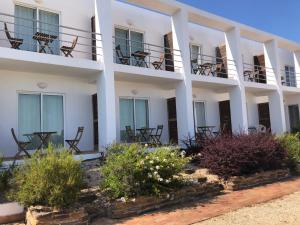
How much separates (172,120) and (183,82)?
1.96 m

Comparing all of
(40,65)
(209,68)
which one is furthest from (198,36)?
(40,65)

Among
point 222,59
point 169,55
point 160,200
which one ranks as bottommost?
point 160,200

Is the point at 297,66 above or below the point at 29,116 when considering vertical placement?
above

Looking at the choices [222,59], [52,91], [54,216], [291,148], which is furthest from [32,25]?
[291,148]

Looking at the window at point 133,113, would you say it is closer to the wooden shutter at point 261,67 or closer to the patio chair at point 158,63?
the patio chair at point 158,63

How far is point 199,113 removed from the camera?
17.0 metres

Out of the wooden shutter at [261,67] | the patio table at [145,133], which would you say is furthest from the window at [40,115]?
the wooden shutter at [261,67]

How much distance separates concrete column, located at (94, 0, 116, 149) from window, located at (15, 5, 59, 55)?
1621 millimetres

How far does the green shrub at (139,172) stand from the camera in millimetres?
7430

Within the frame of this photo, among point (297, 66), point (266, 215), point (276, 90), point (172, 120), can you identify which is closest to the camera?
point (266, 215)

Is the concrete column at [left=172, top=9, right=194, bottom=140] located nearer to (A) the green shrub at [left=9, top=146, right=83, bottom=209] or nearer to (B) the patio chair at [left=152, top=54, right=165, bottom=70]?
(B) the patio chair at [left=152, top=54, right=165, bottom=70]

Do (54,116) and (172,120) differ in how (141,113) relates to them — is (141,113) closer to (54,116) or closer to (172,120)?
(172,120)

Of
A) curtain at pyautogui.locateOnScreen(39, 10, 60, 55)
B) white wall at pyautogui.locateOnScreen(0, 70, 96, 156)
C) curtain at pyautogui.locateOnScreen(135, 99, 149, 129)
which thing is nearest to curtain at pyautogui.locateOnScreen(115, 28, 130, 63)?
curtain at pyautogui.locateOnScreen(135, 99, 149, 129)

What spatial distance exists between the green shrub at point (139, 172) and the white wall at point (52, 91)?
456cm
